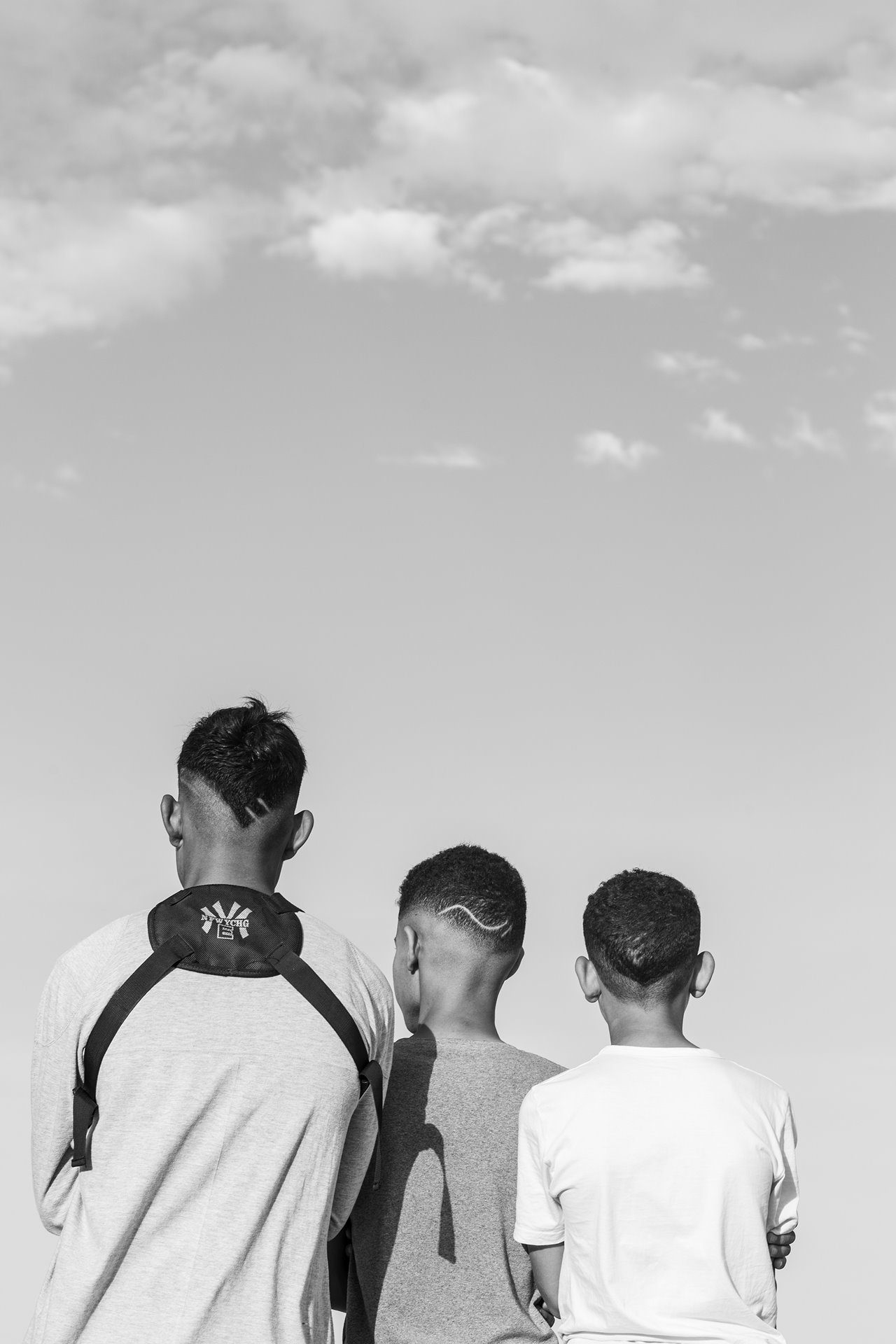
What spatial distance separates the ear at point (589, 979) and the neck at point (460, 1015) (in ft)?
1.17

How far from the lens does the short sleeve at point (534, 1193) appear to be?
436 centimetres

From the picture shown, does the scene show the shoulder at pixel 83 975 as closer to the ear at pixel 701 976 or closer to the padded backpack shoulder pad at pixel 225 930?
the padded backpack shoulder pad at pixel 225 930

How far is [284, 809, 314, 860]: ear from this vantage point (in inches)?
175

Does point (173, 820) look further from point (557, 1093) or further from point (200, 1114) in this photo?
point (557, 1093)

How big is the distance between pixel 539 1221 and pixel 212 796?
164cm

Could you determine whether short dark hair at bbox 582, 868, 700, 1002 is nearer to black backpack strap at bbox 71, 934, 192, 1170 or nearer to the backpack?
the backpack

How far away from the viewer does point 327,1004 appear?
13.2 feet

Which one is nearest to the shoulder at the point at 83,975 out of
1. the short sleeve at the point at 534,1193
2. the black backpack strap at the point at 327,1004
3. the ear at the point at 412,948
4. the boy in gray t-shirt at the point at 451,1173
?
the black backpack strap at the point at 327,1004

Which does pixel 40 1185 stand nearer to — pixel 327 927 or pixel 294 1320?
pixel 294 1320

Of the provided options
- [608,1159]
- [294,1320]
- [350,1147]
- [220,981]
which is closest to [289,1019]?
[220,981]

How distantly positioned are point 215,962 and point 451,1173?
46.3 inches

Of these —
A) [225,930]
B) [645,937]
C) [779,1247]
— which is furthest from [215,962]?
[779,1247]

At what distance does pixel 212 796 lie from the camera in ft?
14.1

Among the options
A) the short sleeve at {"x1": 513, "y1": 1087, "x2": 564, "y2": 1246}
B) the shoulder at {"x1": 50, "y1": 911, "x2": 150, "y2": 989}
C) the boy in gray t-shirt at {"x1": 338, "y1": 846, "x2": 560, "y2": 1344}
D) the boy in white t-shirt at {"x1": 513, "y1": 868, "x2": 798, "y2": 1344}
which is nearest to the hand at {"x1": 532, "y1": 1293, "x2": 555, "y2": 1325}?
the boy in gray t-shirt at {"x1": 338, "y1": 846, "x2": 560, "y2": 1344}
